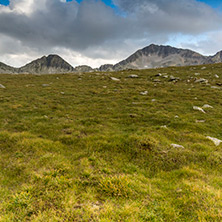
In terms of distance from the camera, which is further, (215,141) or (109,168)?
(215,141)

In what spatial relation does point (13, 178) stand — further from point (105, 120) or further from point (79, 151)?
point (105, 120)

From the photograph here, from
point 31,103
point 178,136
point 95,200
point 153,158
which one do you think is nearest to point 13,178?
point 95,200

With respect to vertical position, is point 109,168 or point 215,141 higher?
point 215,141

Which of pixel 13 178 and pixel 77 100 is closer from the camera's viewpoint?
pixel 13 178

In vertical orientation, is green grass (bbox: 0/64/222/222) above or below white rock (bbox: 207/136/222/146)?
below

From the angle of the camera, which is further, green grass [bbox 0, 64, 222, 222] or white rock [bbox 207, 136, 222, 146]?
white rock [bbox 207, 136, 222, 146]

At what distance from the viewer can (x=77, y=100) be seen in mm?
20594

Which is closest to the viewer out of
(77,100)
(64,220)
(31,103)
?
(64,220)

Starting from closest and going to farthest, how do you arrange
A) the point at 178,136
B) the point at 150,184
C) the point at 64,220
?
the point at 64,220
the point at 150,184
the point at 178,136

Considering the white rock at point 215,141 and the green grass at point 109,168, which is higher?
the white rock at point 215,141

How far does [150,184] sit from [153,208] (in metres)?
1.30

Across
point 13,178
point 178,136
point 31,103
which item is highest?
point 31,103

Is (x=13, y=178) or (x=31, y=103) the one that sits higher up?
(x=31, y=103)

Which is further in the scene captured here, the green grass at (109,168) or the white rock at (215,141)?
the white rock at (215,141)
